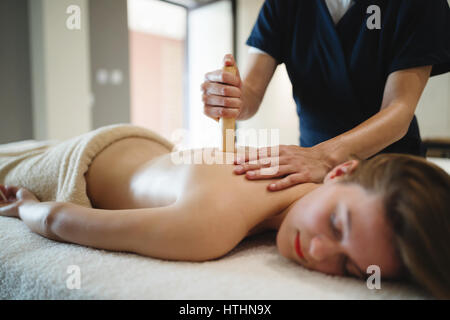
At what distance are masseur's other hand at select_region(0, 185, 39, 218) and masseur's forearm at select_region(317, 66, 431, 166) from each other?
0.87m

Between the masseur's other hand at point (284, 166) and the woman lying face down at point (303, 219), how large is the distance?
0.07ft

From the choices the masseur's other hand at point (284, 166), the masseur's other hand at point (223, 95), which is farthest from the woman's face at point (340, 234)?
the masseur's other hand at point (223, 95)

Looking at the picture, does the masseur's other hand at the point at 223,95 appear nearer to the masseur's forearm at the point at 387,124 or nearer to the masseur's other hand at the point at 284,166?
the masseur's other hand at the point at 284,166

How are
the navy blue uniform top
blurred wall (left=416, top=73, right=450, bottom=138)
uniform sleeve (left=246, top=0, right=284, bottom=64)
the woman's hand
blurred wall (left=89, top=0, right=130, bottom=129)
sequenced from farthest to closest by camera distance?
blurred wall (left=89, top=0, right=130, bottom=129) → blurred wall (left=416, top=73, right=450, bottom=138) → uniform sleeve (left=246, top=0, right=284, bottom=64) → the navy blue uniform top → the woman's hand

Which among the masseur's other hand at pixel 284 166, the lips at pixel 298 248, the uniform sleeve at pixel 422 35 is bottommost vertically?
the lips at pixel 298 248

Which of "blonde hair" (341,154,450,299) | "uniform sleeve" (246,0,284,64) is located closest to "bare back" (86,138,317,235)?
"blonde hair" (341,154,450,299)

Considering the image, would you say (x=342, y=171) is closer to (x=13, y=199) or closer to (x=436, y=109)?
(x=13, y=199)

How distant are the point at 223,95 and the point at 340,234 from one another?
515 mm

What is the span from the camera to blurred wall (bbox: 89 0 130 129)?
2934mm

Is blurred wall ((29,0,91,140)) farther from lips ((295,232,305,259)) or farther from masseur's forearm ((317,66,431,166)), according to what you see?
lips ((295,232,305,259))

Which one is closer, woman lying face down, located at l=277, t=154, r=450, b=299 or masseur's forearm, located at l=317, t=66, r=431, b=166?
woman lying face down, located at l=277, t=154, r=450, b=299

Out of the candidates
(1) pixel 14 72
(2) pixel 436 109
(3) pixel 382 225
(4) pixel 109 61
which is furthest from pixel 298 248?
(4) pixel 109 61

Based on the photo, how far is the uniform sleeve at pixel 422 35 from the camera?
96 cm

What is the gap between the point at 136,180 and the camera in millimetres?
937
